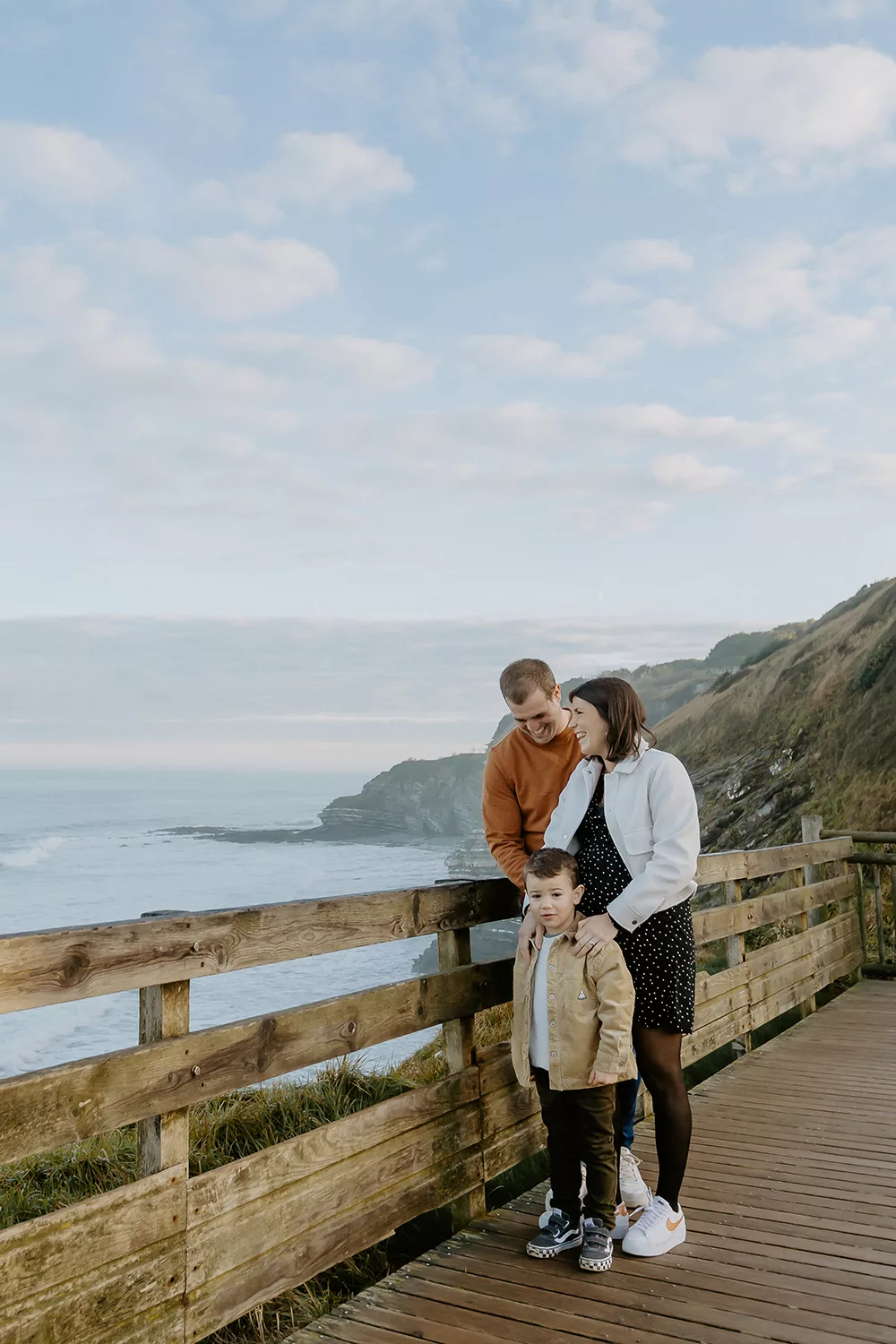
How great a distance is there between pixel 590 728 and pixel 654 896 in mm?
545

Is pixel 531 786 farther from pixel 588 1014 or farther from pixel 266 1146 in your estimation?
pixel 266 1146

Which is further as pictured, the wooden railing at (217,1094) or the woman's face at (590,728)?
the woman's face at (590,728)

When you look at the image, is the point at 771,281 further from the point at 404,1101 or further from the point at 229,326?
the point at 404,1101

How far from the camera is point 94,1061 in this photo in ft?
6.91

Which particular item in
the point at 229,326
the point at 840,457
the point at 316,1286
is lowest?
the point at 316,1286

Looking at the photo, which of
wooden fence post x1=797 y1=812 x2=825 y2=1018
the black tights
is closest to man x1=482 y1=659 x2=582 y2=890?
the black tights

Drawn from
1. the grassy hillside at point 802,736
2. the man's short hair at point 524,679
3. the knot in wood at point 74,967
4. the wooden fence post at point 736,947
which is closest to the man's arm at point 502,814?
the man's short hair at point 524,679

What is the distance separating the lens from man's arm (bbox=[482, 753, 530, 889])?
11.3 feet

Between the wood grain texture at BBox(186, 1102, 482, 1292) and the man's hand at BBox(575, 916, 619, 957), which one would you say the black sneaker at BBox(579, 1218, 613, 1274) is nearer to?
the wood grain texture at BBox(186, 1102, 482, 1292)

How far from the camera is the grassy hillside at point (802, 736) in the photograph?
60.1 feet

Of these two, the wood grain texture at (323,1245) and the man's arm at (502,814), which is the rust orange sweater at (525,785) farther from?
the wood grain texture at (323,1245)

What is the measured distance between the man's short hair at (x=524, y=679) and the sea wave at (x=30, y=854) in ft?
209

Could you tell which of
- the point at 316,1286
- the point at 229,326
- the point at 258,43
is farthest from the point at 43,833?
the point at 316,1286

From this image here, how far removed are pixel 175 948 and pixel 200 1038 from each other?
0.24 meters
